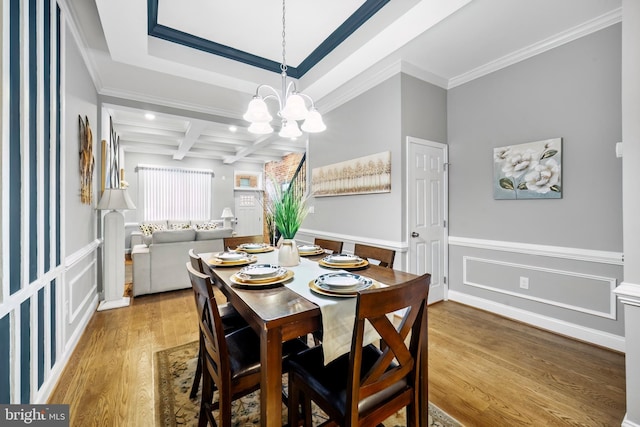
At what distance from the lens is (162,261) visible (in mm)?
3674

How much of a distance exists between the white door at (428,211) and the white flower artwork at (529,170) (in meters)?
0.57

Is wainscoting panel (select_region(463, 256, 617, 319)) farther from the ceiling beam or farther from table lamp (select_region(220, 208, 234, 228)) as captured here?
table lamp (select_region(220, 208, 234, 228))

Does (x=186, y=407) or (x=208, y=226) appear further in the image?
(x=208, y=226)

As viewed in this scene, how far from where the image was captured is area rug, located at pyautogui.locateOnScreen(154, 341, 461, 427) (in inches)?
59.7

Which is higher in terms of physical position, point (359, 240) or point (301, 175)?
point (301, 175)

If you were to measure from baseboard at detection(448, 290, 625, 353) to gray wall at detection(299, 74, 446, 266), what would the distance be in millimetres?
1043

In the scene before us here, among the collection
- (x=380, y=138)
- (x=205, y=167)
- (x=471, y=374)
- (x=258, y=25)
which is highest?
(x=258, y=25)

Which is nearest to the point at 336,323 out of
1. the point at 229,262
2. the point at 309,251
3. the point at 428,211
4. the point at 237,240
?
the point at 229,262

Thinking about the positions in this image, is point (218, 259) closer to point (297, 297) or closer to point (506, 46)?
point (297, 297)

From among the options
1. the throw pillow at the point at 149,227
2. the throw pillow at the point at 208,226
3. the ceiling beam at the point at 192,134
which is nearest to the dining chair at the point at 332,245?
the ceiling beam at the point at 192,134

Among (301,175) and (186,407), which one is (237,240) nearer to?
(186,407)

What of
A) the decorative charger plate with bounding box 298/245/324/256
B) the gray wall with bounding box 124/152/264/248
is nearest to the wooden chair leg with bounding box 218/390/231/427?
the decorative charger plate with bounding box 298/245/324/256

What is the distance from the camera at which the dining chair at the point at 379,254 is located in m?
1.99

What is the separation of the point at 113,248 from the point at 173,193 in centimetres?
467
